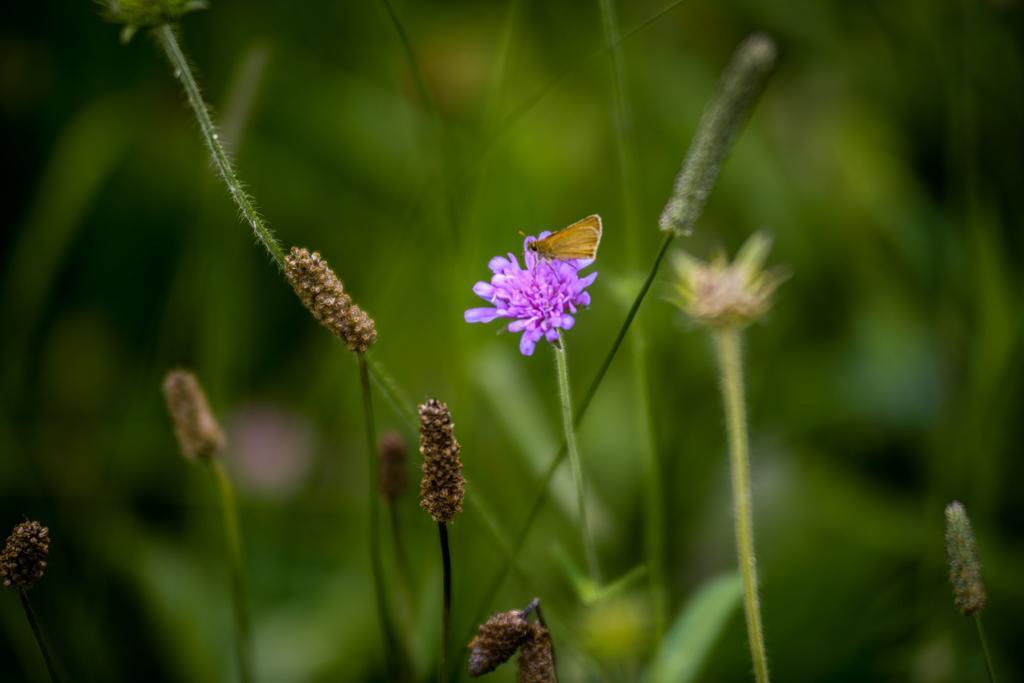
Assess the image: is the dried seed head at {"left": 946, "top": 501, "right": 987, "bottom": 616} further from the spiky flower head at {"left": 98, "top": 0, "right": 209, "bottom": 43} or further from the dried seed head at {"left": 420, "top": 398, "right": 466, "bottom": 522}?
the spiky flower head at {"left": 98, "top": 0, "right": 209, "bottom": 43}

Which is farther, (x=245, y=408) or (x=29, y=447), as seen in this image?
(x=245, y=408)

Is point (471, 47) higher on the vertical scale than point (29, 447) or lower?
higher

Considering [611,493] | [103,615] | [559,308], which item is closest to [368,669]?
[103,615]

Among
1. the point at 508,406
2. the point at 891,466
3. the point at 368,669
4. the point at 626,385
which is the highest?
the point at 626,385

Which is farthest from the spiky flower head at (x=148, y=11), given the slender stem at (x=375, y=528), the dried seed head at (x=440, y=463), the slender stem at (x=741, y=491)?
the slender stem at (x=741, y=491)

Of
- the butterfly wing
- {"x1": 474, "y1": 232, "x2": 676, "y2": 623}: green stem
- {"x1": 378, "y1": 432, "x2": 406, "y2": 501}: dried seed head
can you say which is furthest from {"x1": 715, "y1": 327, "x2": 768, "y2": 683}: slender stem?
{"x1": 378, "y1": 432, "x2": 406, "y2": 501}: dried seed head

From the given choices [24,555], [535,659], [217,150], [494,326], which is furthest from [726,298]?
[494,326]

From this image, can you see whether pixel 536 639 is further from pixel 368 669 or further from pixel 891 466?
pixel 891 466

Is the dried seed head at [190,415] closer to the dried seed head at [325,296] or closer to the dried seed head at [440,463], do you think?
the dried seed head at [325,296]
